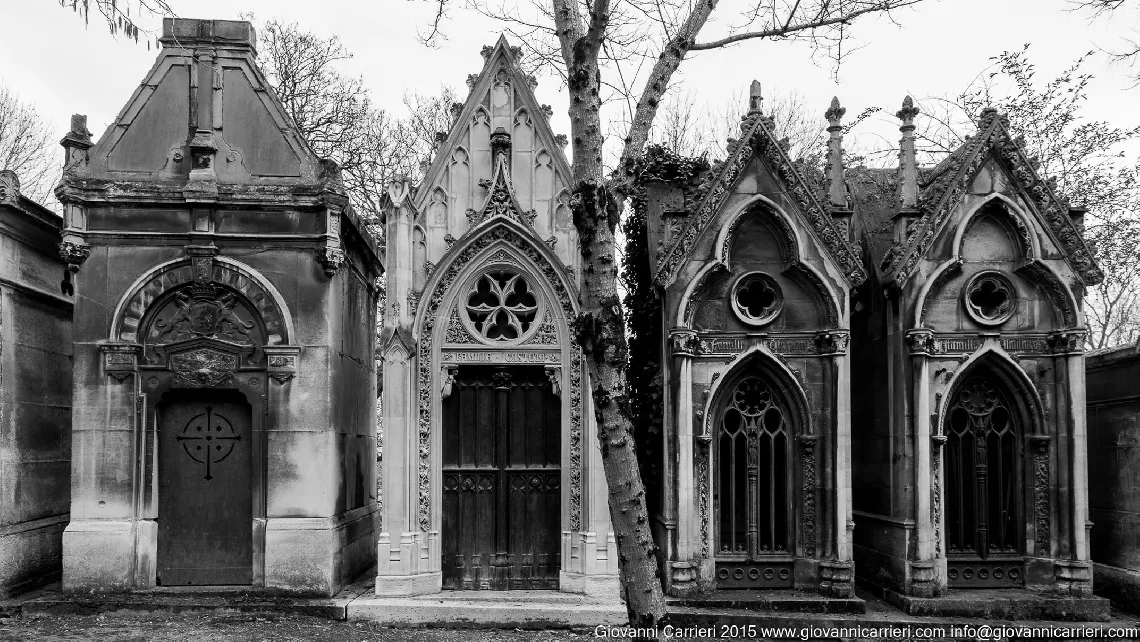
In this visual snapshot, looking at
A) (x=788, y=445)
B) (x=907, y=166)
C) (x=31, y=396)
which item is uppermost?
(x=907, y=166)

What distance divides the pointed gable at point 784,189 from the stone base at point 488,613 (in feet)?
13.6

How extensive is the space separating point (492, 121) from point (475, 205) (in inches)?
44.4

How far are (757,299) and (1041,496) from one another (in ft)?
14.5

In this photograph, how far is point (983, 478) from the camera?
39.9 feet

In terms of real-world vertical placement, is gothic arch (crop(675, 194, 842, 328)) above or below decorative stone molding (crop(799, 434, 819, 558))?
above

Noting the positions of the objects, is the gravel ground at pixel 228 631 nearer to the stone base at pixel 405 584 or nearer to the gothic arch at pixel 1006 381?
the stone base at pixel 405 584

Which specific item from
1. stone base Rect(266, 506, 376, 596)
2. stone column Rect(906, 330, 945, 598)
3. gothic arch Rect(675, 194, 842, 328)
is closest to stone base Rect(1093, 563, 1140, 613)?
stone column Rect(906, 330, 945, 598)

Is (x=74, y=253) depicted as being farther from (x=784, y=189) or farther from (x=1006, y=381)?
(x=1006, y=381)

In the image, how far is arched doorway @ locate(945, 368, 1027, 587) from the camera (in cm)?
1202

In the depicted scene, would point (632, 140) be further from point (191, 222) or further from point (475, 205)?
point (191, 222)

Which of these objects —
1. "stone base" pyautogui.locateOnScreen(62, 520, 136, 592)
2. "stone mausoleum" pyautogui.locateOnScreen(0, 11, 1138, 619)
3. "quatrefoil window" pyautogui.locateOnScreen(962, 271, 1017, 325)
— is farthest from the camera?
"quatrefoil window" pyautogui.locateOnScreen(962, 271, 1017, 325)

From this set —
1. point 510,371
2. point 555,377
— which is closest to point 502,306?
point 510,371

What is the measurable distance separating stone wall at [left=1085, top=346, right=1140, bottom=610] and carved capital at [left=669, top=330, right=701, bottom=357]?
5.81 m

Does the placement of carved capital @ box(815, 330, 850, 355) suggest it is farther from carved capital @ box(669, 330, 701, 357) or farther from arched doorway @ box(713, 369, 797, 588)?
carved capital @ box(669, 330, 701, 357)
